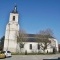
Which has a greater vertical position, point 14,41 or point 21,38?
point 21,38

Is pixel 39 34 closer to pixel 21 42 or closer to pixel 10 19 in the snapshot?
pixel 21 42

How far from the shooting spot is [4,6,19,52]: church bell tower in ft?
224

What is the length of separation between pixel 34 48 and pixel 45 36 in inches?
404

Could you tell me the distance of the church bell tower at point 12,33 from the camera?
224ft

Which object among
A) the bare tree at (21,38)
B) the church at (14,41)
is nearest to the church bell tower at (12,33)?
the church at (14,41)

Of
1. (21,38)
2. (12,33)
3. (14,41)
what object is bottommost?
(14,41)

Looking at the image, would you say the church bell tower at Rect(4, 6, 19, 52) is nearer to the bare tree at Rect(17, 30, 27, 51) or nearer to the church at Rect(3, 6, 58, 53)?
the church at Rect(3, 6, 58, 53)

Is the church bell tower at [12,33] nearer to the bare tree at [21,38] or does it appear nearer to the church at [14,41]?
the church at [14,41]

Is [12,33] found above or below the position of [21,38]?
above

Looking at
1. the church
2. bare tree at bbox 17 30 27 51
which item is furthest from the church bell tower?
bare tree at bbox 17 30 27 51

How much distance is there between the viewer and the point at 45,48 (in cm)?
6556

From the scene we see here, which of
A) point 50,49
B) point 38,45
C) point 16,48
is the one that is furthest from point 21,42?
point 50,49

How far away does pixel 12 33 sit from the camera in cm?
6969

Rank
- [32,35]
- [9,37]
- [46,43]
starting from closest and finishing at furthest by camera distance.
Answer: [46,43]
[9,37]
[32,35]
